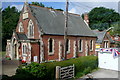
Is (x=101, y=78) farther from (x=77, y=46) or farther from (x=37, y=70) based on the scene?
(x=77, y=46)

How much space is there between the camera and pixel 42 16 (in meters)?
25.1

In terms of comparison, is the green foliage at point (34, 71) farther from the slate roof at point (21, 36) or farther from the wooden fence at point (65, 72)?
the slate roof at point (21, 36)

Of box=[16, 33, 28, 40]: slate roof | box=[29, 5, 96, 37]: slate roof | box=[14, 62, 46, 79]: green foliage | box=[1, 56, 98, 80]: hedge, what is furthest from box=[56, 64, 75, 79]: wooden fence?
box=[16, 33, 28, 40]: slate roof

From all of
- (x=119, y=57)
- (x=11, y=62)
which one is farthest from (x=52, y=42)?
(x=119, y=57)

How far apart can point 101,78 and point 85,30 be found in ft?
62.4

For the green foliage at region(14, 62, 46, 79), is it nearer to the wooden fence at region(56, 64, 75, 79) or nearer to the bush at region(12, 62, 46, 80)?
the bush at region(12, 62, 46, 80)

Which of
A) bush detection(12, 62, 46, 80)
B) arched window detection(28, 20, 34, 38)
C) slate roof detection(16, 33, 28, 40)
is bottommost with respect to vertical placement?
bush detection(12, 62, 46, 80)

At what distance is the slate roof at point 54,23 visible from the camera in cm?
2372

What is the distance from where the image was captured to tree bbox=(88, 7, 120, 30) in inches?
2839

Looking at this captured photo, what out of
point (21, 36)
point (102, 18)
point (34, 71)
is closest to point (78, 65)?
point (34, 71)

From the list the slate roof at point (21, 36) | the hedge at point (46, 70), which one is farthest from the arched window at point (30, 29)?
the hedge at point (46, 70)

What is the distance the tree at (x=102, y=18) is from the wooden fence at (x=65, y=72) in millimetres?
60233

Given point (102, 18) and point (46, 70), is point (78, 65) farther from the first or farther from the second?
point (102, 18)

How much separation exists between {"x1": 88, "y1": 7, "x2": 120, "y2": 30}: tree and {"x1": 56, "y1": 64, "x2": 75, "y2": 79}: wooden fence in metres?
60.2
